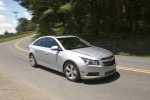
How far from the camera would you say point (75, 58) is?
776cm

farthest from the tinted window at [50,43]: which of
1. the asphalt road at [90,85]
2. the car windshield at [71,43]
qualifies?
the asphalt road at [90,85]

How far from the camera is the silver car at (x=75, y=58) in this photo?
7484 mm

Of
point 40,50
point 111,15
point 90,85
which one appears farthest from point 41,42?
point 111,15

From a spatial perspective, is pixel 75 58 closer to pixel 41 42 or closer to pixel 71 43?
pixel 71 43

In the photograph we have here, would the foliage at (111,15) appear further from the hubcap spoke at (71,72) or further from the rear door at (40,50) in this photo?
the hubcap spoke at (71,72)

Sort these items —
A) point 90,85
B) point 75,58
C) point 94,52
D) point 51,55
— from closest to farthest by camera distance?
point 90,85
point 75,58
point 94,52
point 51,55

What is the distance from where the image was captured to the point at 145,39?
54.8 feet

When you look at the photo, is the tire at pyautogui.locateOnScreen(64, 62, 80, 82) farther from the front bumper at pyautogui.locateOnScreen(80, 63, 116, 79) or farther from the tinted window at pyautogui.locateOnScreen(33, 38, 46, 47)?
the tinted window at pyautogui.locateOnScreen(33, 38, 46, 47)

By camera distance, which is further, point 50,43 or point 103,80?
point 50,43

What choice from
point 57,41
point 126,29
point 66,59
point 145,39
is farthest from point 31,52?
point 126,29

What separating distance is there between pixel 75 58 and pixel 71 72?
58 centimetres

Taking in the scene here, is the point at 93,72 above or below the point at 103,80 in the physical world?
above

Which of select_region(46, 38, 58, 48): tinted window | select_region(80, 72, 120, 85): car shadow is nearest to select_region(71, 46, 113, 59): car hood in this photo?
select_region(80, 72, 120, 85): car shadow

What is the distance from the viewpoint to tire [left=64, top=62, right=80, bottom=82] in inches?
305
